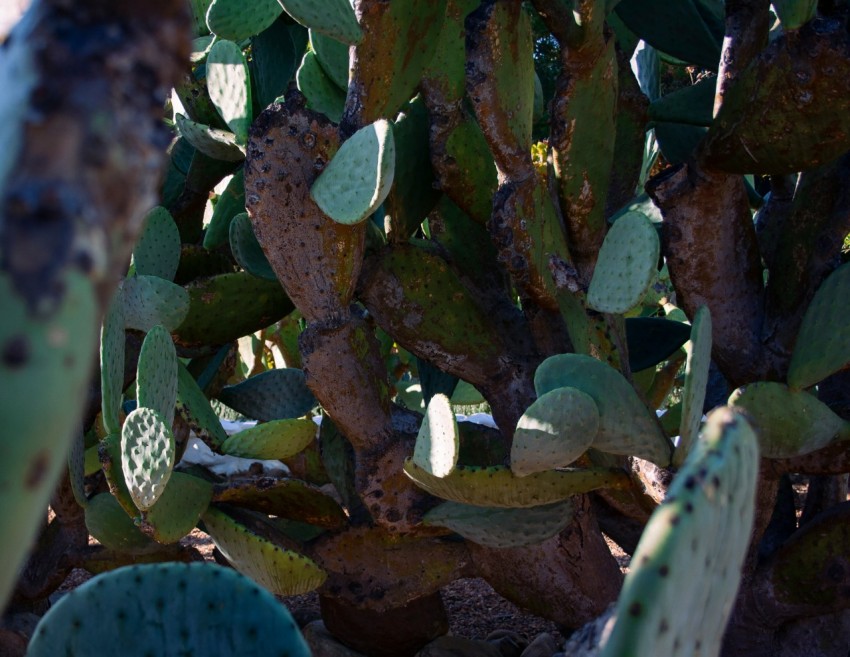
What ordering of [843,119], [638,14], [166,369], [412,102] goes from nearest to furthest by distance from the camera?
[843,119]
[166,369]
[412,102]
[638,14]

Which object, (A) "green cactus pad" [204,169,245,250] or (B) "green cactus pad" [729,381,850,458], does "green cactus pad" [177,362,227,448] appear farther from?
(B) "green cactus pad" [729,381,850,458]

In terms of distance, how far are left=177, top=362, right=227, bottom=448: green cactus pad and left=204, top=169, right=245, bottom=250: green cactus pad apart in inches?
18.8

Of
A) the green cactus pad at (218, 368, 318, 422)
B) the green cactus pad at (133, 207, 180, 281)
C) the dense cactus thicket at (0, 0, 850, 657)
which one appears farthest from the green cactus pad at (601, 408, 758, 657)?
the green cactus pad at (218, 368, 318, 422)

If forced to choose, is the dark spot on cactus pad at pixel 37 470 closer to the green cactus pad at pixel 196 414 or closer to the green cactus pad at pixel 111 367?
the green cactus pad at pixel 111 367

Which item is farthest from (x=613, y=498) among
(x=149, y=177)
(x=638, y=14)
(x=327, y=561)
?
(x=149, y=177)

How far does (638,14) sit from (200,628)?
181 cm

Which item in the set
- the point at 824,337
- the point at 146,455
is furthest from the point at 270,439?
the point at 824,337

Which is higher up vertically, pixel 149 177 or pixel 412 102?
pixel 149 177

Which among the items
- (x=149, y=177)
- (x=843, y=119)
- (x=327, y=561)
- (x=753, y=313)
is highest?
(x=149, y=177)

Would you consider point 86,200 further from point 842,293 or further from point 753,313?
point 753,313

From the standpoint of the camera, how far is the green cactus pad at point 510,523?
1830 millimetres

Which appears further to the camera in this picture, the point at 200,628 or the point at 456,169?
the point at 456,169

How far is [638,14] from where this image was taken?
7.52 ft

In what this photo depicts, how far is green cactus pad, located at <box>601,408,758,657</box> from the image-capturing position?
58 centimetres
